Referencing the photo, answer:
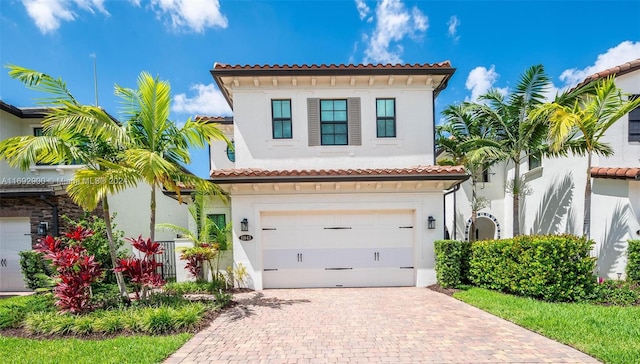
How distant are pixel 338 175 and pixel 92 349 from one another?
6.48 m

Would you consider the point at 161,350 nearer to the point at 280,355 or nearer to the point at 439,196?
the point at 280,355

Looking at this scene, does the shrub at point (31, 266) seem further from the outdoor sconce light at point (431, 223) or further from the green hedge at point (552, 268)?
Answer: the green hedge at point (552, 268)

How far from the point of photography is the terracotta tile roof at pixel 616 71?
9305 mm

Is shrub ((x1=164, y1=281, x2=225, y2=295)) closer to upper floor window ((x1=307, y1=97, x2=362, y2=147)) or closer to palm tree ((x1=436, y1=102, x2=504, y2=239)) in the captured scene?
upper floor window ((x1=307, y1=97, x2=362, y2=147))

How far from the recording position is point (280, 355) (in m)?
4.46

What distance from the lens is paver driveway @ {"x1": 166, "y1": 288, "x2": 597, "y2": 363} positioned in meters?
4.36

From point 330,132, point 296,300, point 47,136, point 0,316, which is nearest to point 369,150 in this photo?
point 330,132

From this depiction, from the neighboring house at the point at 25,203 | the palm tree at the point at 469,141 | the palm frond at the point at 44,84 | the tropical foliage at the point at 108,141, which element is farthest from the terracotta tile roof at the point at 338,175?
the neighboring house at the point at 25,203

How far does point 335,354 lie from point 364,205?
505 cm

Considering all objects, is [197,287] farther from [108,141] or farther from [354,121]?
[354,121]

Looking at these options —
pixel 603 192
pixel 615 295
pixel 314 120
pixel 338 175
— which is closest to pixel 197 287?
pixel 338 175

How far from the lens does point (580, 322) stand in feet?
17.6

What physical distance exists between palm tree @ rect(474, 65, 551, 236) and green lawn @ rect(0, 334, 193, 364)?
1115 cm

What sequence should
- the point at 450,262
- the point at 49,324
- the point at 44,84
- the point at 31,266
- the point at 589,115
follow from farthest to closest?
the point at 31,266
the point at 450,262
the point at 589,115
the point at 44,84
the point at 49,324
